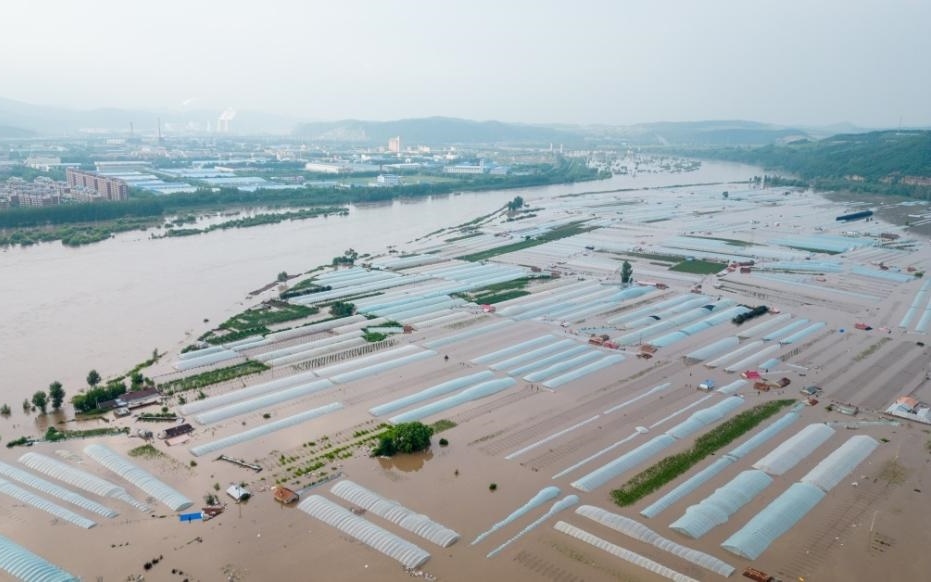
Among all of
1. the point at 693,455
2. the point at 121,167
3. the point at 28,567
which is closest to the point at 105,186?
the point at 121,167

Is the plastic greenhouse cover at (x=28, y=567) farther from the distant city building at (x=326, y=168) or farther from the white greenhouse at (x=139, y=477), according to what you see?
the distant city building at (x=326, y=168)

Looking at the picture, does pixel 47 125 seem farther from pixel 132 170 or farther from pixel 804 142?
pixel 804 142

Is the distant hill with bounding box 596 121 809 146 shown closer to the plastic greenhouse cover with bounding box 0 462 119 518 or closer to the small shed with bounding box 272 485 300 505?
the small shed with bounding box 272 485 300 505

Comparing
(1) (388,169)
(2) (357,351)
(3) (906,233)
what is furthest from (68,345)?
(1) (388,169)

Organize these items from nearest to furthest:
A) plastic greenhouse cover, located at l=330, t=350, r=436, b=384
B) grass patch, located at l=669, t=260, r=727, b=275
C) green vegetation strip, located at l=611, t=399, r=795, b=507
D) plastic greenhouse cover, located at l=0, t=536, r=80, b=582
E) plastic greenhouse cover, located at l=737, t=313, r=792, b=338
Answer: plastic greenhouse cover, located at l=0, t=536, r=80, b=582
green vegetation strip, located at l=611, t=399, r=795, b=507
plastic greenhouse cover, located at l=330, t=350, r=436, b=384
plastic greenhouse cover, located at l=737, t=313, r=792, b=338
grass patch, located at l=669, t=260, r=727, b=275

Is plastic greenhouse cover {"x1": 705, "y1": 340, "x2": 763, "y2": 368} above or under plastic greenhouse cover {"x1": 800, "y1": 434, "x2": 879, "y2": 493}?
above

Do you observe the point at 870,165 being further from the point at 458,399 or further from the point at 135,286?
the point at 135,286

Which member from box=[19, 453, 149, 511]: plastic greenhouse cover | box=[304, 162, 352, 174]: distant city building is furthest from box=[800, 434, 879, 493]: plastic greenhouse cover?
box=[304, 162, 352, 174]: distant city building
